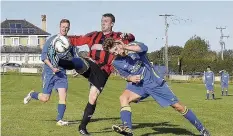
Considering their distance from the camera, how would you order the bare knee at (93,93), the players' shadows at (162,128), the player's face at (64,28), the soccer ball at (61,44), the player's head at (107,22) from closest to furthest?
1. the soccer ball at (61,44)
2. the player's head at (107,22)
3. the bare knee at (93,93)
4. the players' shadows at (162,128)
5. the player's face at (64,28)

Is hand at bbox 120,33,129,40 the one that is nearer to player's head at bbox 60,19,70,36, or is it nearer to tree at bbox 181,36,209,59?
player's head at bbox 60,19,70,36

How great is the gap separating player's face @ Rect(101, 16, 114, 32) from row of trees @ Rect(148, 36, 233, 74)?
80.6 m

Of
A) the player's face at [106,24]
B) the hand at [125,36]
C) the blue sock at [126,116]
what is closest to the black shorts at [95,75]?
the player's face at [106,24]

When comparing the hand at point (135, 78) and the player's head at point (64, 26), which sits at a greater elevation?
the player's head at point (64, 26)

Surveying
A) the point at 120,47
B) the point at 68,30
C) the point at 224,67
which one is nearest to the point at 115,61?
the point at 120,47

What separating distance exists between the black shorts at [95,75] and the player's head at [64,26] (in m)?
1.44

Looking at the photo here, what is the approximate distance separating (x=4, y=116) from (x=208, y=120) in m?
5.73

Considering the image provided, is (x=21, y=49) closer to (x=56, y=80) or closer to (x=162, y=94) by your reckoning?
(x=56, y=80)

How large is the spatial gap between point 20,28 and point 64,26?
12020 centimetres

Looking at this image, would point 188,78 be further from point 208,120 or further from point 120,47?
point 120,47

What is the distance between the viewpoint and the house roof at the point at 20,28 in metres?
128

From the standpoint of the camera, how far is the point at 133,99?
10.6 meters

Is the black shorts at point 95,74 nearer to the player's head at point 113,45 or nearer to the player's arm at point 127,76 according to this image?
the player's arm at point 127,76

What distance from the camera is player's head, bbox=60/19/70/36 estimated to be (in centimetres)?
1236
